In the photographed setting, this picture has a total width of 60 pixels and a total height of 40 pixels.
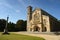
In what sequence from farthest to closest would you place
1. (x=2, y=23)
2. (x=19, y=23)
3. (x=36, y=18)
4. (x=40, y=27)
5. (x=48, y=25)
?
1. (x=19, y=23)
2. (x=2, y=23)
3. (x=36, y=18)
4. (x=40, y=27)
5. (x=48, y=25)

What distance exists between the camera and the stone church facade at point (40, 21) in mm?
42469

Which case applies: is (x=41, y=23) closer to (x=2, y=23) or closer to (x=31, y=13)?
(x=31, y=13)

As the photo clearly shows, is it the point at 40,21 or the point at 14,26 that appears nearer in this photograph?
the point at 40,21

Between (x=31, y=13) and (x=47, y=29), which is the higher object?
(x=31, y=13)

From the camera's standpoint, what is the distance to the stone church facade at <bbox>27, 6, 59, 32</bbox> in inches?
1672

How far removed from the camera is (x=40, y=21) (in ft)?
150

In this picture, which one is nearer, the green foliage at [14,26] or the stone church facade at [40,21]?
the stone church facade at [40,21]

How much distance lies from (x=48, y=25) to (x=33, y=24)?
27.8 ft

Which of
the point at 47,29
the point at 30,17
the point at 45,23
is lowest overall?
the point at 47,29

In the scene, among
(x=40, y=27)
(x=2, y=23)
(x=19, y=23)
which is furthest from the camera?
(x=19, y=23)

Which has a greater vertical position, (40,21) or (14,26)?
(40,21)

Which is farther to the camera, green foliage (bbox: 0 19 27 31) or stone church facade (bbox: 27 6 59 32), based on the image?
green foliage (bbox: 0 19 27 31)

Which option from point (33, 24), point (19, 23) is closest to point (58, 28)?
point (33, 24)

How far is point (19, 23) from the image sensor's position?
227ft
